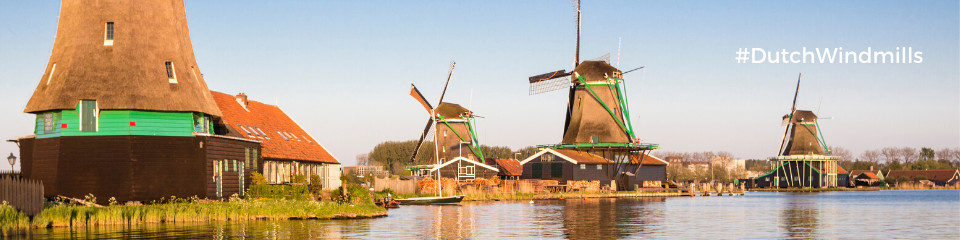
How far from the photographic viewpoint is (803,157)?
371ft

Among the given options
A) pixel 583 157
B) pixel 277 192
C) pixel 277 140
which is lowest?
pixel 277 192

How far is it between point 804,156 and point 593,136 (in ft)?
143

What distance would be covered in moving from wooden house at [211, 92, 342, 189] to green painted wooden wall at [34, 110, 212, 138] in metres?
5.07

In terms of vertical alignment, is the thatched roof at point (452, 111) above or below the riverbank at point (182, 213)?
above

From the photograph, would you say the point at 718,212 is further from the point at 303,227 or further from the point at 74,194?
the point at 74,194

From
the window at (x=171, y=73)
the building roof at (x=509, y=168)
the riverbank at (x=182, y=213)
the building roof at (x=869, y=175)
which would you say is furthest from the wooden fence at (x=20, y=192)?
the building roof at (x=869, y=175)

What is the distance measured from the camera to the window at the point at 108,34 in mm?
38500

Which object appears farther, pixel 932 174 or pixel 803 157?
pixel 932 174

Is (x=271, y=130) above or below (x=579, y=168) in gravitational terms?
above

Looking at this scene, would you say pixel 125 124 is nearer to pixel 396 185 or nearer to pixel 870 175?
pixel 396 185

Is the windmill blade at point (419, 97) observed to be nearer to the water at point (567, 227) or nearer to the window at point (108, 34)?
the water at point (567, 227)

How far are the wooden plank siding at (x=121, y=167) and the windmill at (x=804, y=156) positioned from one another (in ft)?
284

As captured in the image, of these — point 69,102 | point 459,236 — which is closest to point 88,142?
point 69,102

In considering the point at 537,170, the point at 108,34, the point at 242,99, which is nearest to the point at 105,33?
the point at 108,34
